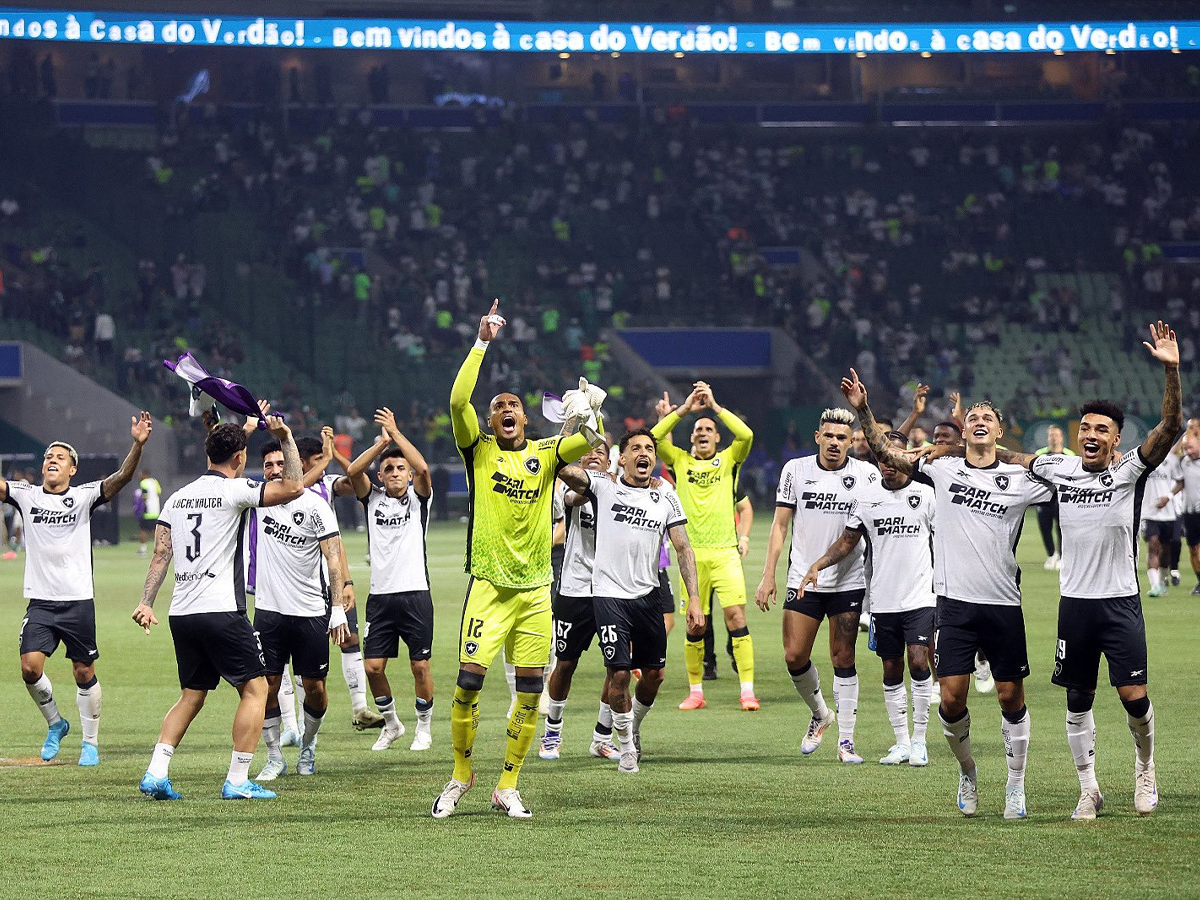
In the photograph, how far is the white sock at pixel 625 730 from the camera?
1145cm

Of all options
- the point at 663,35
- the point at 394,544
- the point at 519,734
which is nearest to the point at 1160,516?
the point at 394,544

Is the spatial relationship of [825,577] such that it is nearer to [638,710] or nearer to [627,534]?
[627,534]

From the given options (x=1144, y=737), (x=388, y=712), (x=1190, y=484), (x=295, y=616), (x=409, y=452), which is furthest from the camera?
(x=1190, y=484)

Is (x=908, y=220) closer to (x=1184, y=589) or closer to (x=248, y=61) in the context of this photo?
(x=248, y=61)

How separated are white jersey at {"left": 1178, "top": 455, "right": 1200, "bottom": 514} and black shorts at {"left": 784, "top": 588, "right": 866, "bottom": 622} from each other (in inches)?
510

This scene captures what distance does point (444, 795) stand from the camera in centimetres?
972

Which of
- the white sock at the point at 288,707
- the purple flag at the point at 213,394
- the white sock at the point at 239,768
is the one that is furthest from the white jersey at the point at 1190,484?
the white sock at the point at 239,768

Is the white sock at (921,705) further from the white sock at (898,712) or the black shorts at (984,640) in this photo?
the black shorts at (984,640)

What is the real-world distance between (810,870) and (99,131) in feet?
159

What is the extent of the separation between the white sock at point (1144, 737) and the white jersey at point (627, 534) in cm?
361

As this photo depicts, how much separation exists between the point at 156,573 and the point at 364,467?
1833 mm

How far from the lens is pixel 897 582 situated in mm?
11867

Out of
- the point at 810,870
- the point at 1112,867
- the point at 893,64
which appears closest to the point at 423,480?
the point at 810,870

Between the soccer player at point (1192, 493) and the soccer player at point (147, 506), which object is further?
the soccer player at point (147, 506)
